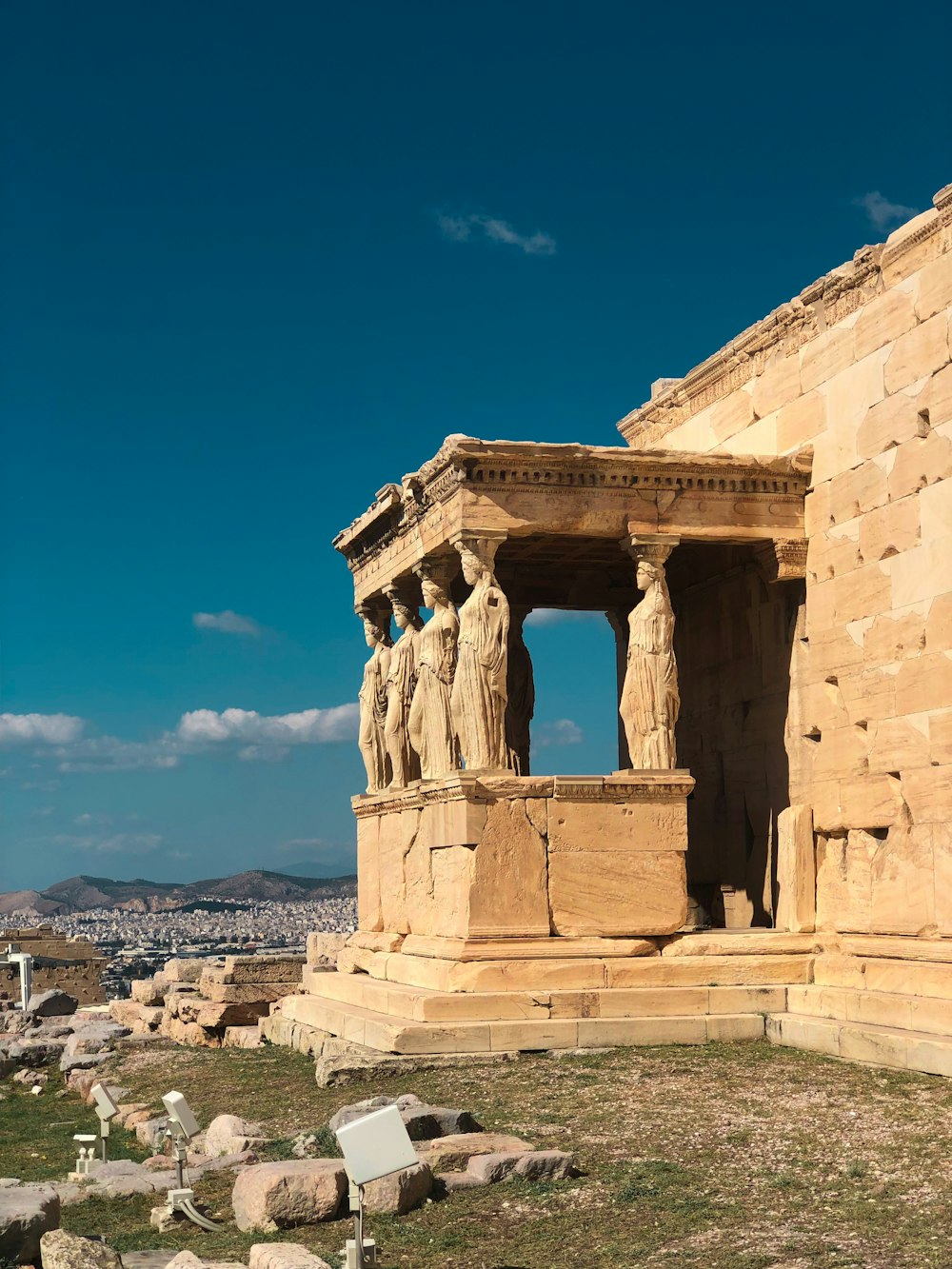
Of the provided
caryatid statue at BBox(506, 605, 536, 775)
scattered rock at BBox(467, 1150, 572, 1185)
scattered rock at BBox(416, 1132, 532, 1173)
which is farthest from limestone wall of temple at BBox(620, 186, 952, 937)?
scattered rock at BBox(467, 1150, 572, 1185)

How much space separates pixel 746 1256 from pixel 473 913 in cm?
654

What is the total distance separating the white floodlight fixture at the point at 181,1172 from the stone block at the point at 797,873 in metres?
5.97

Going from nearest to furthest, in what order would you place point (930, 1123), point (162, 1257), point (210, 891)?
1. point (162, 1257)
2. point (930, 1123)
3. point (210, 891)

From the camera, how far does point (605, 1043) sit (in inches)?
486

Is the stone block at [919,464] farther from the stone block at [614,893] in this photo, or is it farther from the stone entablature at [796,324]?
the stone block at [614,893]

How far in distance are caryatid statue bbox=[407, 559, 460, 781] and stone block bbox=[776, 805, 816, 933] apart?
9.37 feet

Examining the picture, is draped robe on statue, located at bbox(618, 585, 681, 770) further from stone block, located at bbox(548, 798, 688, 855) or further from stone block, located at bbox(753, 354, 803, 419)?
stone block, located at bbox(753, 354, 803, 419)

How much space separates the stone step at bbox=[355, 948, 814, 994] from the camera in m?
12.8

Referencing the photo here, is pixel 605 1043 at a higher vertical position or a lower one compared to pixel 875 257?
lower

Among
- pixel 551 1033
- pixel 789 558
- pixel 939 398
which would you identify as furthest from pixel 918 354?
pixel 551 1033

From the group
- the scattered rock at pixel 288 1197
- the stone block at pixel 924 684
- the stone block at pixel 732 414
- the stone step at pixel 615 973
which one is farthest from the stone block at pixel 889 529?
the scattered rock at pixel 288 1197

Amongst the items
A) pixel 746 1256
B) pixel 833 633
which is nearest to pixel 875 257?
pixel 833 633

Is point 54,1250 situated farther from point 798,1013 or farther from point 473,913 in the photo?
point 798,1013

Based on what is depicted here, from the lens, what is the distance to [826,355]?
14.0 meters
